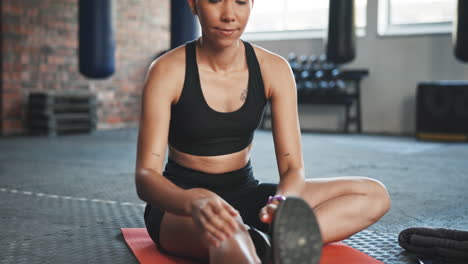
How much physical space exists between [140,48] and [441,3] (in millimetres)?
4090

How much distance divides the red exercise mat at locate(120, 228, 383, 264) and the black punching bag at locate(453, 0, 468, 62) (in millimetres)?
1427

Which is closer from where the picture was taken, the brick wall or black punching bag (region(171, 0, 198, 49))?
black punching bag (region(171, 0, 198, 49))

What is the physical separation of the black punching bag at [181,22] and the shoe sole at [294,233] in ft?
7.90

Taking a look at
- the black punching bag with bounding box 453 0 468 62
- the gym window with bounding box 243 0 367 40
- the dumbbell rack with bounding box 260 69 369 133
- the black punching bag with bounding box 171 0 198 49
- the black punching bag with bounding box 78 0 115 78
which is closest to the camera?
the black punching bag with bounding box 453 0 468 62

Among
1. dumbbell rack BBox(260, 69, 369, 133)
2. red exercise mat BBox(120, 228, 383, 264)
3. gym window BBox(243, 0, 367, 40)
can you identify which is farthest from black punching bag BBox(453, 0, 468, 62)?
gym window BBox(243, 0, 367, 40)

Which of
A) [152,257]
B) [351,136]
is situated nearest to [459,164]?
[351,136]

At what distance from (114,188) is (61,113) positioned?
3802 millimetres

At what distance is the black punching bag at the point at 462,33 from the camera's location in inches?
111

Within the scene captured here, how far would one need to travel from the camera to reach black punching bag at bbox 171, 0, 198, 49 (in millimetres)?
3436

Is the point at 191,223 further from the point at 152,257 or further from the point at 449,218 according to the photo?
the point at 449,218

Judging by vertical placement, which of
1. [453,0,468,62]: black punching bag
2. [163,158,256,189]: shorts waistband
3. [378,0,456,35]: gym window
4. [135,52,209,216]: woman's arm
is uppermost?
[378,0,456,35]: gym window

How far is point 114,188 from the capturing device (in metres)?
3.26

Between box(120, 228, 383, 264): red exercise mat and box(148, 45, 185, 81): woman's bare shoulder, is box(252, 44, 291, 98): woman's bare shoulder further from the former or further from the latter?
box(120, 228, 383, 264): red exercise mat

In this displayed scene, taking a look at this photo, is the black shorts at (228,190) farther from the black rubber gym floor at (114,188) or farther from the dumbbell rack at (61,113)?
the dumbbell rack at (61,113)
